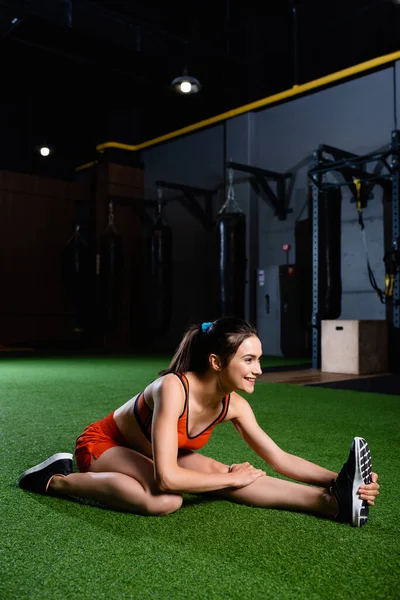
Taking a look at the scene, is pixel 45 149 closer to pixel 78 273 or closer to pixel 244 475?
pixel 78 273

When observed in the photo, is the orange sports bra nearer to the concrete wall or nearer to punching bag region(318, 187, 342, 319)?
punching bag region(318, 187, 342, 319)

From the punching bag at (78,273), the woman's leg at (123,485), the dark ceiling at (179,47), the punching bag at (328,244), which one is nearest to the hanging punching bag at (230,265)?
the dark ceiling at (179,47)

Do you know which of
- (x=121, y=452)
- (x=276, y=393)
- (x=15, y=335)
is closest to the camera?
(x=121, y=452)

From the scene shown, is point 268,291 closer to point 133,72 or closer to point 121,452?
point 133,72

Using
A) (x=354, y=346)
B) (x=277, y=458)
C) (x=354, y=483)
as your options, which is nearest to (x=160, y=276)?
(x=354, y=346)

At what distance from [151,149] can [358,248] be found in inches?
198

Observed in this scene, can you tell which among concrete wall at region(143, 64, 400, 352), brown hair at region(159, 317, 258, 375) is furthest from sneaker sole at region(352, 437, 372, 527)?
concrete wall at region(143, 64, 400, 352)

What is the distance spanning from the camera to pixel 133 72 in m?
8.05

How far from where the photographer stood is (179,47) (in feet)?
27.8

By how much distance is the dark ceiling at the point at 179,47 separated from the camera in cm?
737

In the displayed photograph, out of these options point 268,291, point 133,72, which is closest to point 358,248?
point 268,291

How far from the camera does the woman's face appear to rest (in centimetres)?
168

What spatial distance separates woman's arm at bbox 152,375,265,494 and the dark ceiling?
651cm

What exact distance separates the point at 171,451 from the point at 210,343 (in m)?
0.33
